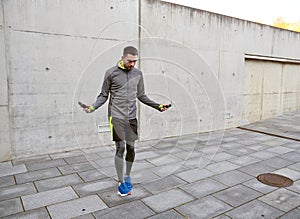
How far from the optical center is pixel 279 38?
8398 mm

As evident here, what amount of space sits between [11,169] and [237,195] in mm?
3373

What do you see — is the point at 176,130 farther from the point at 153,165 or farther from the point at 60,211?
the point at 60,211

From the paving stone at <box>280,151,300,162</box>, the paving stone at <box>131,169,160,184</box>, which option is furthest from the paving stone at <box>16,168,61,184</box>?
the paving stone at <box>280,151,300,162</box>

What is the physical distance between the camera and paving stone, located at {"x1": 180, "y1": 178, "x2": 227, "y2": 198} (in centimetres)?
313

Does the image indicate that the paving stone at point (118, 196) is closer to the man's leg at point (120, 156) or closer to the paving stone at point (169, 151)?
the man's leg at point (120, 156)

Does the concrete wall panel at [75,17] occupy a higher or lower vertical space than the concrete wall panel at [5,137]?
higher

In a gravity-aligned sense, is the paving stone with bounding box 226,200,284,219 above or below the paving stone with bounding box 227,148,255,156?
below

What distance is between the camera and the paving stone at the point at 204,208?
2640 mm

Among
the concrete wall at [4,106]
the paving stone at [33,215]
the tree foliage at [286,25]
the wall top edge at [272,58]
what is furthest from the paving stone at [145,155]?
the tree foliage at [286,25]

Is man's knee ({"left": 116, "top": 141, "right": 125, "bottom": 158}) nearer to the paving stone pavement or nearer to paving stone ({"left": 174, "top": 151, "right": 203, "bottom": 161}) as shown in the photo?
the paving stone pavement

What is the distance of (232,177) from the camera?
366 cm

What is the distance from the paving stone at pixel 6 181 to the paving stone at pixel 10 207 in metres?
0.52

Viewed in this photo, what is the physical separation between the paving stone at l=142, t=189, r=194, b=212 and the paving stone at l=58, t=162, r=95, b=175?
4.52ft

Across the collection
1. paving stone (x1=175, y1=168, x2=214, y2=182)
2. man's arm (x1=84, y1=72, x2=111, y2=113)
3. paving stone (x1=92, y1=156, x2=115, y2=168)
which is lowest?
paving stone (x1=175, y1=168, x2=214, y2=182)
